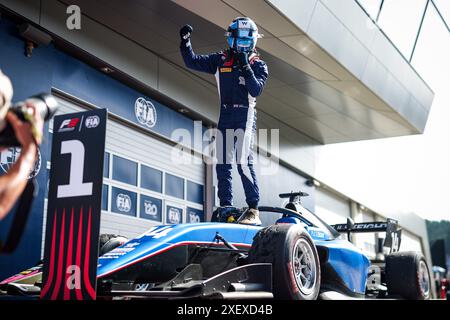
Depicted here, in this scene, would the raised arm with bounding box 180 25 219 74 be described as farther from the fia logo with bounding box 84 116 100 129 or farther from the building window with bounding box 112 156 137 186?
the building window with bounding box 112 156 137 186

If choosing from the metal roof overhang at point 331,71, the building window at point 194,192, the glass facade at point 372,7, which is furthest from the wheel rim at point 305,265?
the glass facade at point 372,7

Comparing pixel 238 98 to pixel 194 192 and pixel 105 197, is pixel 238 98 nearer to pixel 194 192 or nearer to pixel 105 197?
pixel 105 197

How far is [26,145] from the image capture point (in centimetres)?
184

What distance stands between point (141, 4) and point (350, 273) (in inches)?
216

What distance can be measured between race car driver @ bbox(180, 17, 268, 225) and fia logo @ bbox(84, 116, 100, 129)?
7.49ft

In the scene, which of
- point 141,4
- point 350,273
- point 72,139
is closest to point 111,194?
point 141,4

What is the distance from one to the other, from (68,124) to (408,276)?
4.07 m

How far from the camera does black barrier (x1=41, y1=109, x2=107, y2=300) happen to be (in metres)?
3.23

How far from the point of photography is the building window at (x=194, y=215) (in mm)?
11992

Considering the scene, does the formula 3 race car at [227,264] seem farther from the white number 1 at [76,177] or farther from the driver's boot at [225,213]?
the white number 1 at [76,177]

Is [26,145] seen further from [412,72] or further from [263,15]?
[412,72]

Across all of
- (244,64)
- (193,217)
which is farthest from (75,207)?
(193,217)
